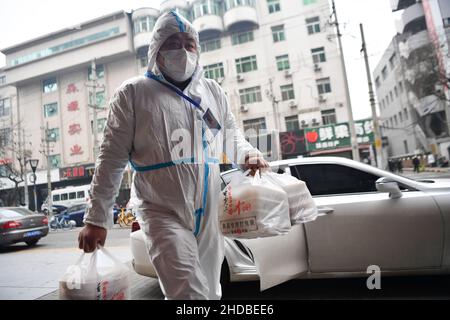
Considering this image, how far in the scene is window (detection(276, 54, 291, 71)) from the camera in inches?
232

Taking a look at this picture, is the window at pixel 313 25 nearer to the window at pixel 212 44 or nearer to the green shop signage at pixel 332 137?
the window at pixel 212 44

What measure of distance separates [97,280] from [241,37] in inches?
193

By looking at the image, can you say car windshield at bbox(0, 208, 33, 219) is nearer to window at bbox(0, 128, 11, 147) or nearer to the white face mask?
window at bbox(0, 128, 11, 147)

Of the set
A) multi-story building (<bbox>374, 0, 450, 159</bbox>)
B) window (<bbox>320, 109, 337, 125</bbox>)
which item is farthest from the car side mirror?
window (<bbox>320, 109, 337, 125</bbox>)

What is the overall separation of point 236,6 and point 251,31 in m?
1.33

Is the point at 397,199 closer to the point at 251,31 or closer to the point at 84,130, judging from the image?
the point at 84,130

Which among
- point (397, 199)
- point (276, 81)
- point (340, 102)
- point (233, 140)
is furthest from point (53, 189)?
point (340, 102)

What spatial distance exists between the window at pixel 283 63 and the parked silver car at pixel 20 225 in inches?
190

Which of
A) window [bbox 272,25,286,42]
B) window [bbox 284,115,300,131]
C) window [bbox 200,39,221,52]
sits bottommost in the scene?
window [bbox 284,115,300,131]

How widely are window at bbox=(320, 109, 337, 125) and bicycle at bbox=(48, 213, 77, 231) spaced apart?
6757 mm

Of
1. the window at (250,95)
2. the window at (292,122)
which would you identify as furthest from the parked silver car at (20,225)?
the window at (292,122)

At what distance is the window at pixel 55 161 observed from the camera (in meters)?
2.67

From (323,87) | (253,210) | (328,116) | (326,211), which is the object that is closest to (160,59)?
(253,210)
